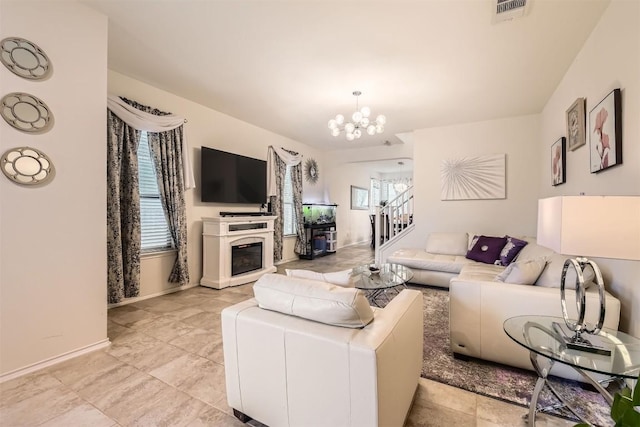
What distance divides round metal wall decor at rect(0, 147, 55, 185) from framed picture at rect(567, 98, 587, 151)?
4.36 meters

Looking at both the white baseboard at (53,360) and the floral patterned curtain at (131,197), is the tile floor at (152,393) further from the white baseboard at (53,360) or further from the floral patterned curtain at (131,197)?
the floral patterned curtain at (131,197)

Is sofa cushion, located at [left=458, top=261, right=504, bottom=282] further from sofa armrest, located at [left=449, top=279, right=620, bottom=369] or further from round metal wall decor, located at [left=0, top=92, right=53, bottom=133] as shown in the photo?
round metal wall decor, located at [left=0, top=92, right=53, bottom=133]

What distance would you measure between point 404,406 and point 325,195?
20.6 ft

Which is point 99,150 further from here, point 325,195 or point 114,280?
point 325,195

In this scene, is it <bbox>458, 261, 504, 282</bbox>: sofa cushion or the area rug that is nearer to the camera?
the area rug

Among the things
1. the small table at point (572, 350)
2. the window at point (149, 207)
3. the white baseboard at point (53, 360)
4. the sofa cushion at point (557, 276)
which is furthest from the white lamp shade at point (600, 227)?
the window at point (149, 207)

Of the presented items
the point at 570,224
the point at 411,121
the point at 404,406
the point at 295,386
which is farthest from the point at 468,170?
the point at 295,386

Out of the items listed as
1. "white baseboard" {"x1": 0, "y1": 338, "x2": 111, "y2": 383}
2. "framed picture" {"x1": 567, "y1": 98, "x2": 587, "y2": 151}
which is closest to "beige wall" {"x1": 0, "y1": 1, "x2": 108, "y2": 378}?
"white baseboard" {"x1": 0, "y1": 338, "x2": 111, "y2": 383}

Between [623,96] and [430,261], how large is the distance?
262cm

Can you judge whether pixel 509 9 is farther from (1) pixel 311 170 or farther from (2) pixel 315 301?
(1) pixel 311 170

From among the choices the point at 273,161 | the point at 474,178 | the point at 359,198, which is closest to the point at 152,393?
the point at 273,161

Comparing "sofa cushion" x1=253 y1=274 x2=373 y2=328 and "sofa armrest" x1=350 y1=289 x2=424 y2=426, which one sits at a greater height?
"sofa cushion" x1=253 y1=274 x2=373 y2=328

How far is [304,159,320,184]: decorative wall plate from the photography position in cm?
676

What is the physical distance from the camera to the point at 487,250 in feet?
12.6
